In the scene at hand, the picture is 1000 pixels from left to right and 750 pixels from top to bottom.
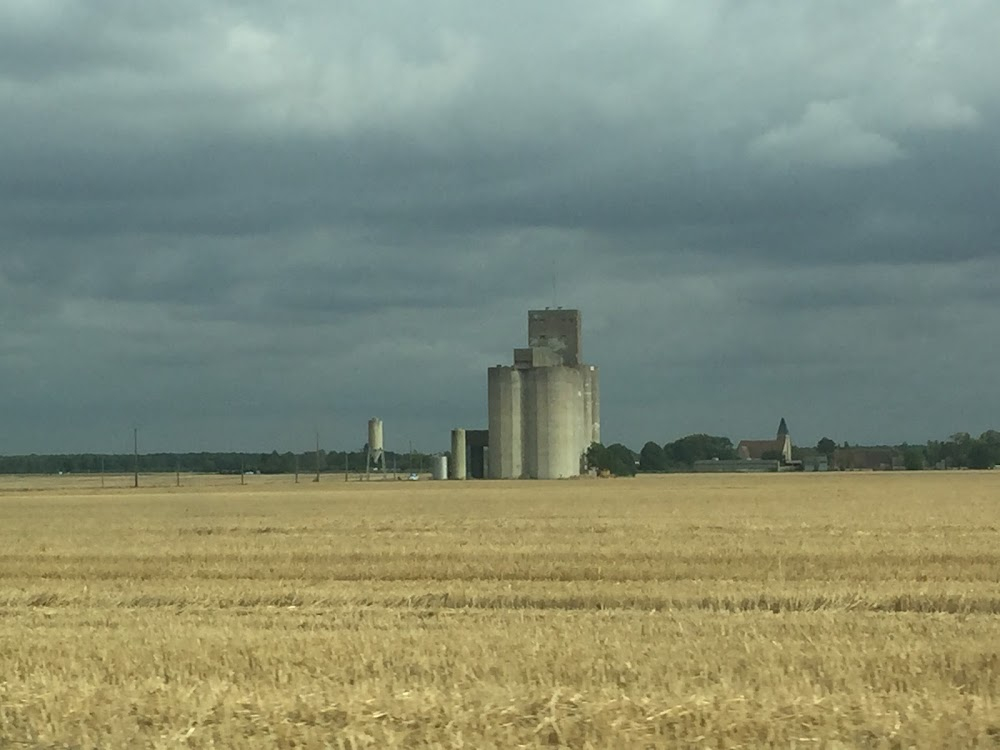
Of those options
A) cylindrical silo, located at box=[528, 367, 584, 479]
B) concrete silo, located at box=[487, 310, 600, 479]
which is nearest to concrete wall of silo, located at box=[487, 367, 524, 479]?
concrete silo, located at box=[487, 310, 600, 479]

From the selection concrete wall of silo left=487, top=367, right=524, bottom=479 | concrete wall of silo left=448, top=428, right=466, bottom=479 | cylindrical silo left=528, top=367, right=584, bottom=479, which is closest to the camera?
cylindrical silo left=528, top=367, right=584, bottom=479

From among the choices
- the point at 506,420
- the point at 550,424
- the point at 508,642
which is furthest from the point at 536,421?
the point at 508,642

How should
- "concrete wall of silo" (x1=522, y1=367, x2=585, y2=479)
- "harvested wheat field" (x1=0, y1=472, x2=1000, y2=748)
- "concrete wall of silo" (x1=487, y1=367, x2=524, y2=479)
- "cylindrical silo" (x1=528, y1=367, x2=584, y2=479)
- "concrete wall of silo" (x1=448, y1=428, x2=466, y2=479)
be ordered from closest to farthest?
"harvested wheat field" (x1=0, y1=472, x2=1000, y2=748)
"cylindrical silo" (x1=528, y1=367, x2=584, y2=479)
"concrete wall of silo" (x1=522, y1=367, x2=585, y2=479)
"concrete wall of silo" (x1=487, y1=367, x2=524, y2=479)
"concrete wall of silo" (x1=448, y1=428, x2=466, y2=479)

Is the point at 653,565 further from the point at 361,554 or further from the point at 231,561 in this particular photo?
the point at 231,561

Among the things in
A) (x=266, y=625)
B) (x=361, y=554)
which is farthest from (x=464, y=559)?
(x=266, y=625)

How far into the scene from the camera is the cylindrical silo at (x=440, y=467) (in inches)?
6924

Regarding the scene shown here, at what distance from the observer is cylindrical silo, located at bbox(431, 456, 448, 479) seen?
577ft

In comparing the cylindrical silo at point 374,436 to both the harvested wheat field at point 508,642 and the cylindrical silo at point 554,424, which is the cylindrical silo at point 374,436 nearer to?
the cylindrical silo at point 554,424

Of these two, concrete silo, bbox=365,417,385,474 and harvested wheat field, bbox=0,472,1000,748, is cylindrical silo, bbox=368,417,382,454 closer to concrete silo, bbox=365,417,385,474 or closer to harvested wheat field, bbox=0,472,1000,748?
concrete silo, bbox=365,417,385,474

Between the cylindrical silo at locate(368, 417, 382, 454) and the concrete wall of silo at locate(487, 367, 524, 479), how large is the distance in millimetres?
27735

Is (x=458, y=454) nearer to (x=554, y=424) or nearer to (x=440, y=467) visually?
(x=440, y=467)

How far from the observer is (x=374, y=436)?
625 ft

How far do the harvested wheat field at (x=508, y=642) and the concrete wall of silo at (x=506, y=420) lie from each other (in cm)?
12255

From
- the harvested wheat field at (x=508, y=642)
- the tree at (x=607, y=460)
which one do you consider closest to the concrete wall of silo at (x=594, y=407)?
A: the tree at (x=607, y=460)
